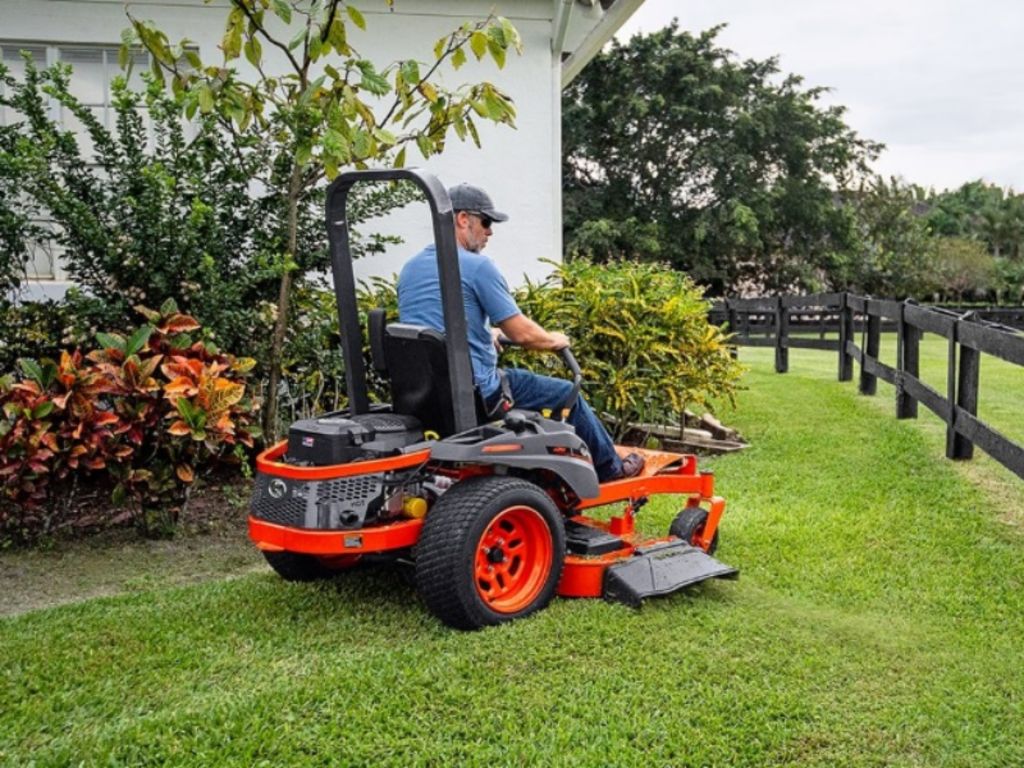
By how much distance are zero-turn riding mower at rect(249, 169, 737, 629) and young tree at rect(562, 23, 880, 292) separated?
26.5 m

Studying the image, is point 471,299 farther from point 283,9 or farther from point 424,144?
point 283,9

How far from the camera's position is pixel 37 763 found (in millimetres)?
3098

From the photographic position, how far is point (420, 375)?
4383 mm

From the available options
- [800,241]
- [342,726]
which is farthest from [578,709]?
[800,241]

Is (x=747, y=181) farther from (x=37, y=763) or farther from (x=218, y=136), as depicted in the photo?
(x=37, y=763)

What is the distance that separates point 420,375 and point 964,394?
4.53 metres

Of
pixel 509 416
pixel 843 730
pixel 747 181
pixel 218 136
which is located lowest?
pixel 843 730

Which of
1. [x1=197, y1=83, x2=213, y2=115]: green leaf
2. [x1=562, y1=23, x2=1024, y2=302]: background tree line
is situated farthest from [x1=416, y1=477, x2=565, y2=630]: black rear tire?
[x1=562, y1=23, x2=1024, y2=302]: background tree line

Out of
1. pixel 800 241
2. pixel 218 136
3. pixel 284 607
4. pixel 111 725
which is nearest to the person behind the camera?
pixel 111 725

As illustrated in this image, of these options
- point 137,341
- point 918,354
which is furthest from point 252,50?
point 918,354

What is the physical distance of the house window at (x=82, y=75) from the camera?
8.42 m

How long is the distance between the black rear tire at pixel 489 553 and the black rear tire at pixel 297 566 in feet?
2.83

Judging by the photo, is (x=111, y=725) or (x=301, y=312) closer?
(x=111, y=725)

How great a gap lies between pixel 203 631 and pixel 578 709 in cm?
166
